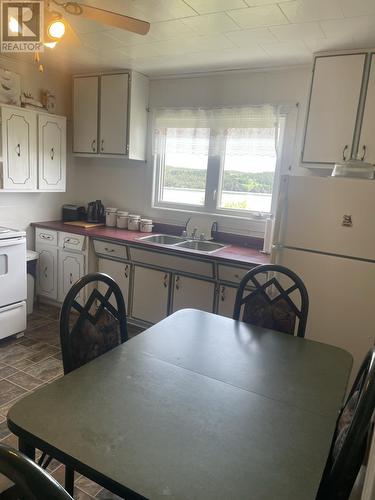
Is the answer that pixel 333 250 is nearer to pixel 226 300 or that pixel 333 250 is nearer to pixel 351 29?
pixel 226 300

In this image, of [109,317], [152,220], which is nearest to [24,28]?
[109,317]

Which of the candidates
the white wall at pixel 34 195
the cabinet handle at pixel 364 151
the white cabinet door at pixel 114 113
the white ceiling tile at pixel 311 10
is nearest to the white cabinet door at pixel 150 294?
the white cabinet door at pixel 114 113

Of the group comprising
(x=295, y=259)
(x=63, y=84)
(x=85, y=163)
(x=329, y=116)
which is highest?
(x=63, y=84)

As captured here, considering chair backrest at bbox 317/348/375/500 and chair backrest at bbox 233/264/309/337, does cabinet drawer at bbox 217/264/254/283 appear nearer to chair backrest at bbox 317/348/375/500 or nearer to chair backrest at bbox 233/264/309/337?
chair backrest at bbox 233/264/309/337

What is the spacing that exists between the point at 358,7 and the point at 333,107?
0.73 meters

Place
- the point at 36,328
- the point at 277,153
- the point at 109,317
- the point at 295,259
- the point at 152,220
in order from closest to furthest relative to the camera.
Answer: the point at 109,317
the point at 295,259
the point at 277,153
the point at 36,328
the point at 152,220

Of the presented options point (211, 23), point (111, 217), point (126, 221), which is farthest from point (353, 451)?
point (111, 217)

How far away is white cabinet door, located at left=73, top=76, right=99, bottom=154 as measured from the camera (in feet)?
11.9

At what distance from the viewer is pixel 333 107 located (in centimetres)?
254

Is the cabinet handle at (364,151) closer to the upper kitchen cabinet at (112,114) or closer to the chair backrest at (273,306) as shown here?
the chair backrest at (273,306)

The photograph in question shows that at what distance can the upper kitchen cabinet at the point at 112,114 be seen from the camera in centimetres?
346

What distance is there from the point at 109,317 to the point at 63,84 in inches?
125

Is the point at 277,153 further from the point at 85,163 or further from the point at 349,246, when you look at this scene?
the point at 85,163

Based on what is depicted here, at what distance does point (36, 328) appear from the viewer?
131 inches
